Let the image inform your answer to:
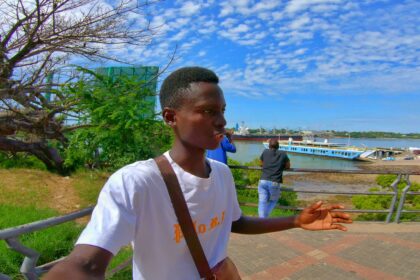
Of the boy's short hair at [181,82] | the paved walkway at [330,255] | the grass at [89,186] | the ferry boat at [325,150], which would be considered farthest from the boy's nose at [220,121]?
the ferry boat at [325,150]

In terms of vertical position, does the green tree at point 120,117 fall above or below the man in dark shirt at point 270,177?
above

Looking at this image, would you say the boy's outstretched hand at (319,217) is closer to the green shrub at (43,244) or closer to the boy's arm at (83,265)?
the boy's arm at (83,265)

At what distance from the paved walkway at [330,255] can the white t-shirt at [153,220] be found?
2.81 meters

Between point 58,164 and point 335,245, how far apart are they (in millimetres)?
8378

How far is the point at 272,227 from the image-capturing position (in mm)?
1605

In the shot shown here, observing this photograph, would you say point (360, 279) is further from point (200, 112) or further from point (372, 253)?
point (200, 112)

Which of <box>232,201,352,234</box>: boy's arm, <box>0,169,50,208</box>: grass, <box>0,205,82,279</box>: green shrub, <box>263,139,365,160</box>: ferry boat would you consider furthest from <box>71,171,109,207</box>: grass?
<box>263,139,365,160</box>: ferry boat

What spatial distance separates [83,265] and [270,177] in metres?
5.01

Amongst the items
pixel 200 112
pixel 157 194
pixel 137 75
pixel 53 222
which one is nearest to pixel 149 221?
pixel 157 194

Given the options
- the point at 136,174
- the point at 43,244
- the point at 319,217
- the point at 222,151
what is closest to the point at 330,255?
the point at 222,151

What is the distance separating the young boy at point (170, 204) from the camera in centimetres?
98

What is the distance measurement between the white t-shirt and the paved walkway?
2.81m

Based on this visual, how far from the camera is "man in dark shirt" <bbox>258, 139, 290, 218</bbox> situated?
5.72m

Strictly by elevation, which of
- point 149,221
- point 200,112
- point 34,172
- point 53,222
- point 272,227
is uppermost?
point 200,112
